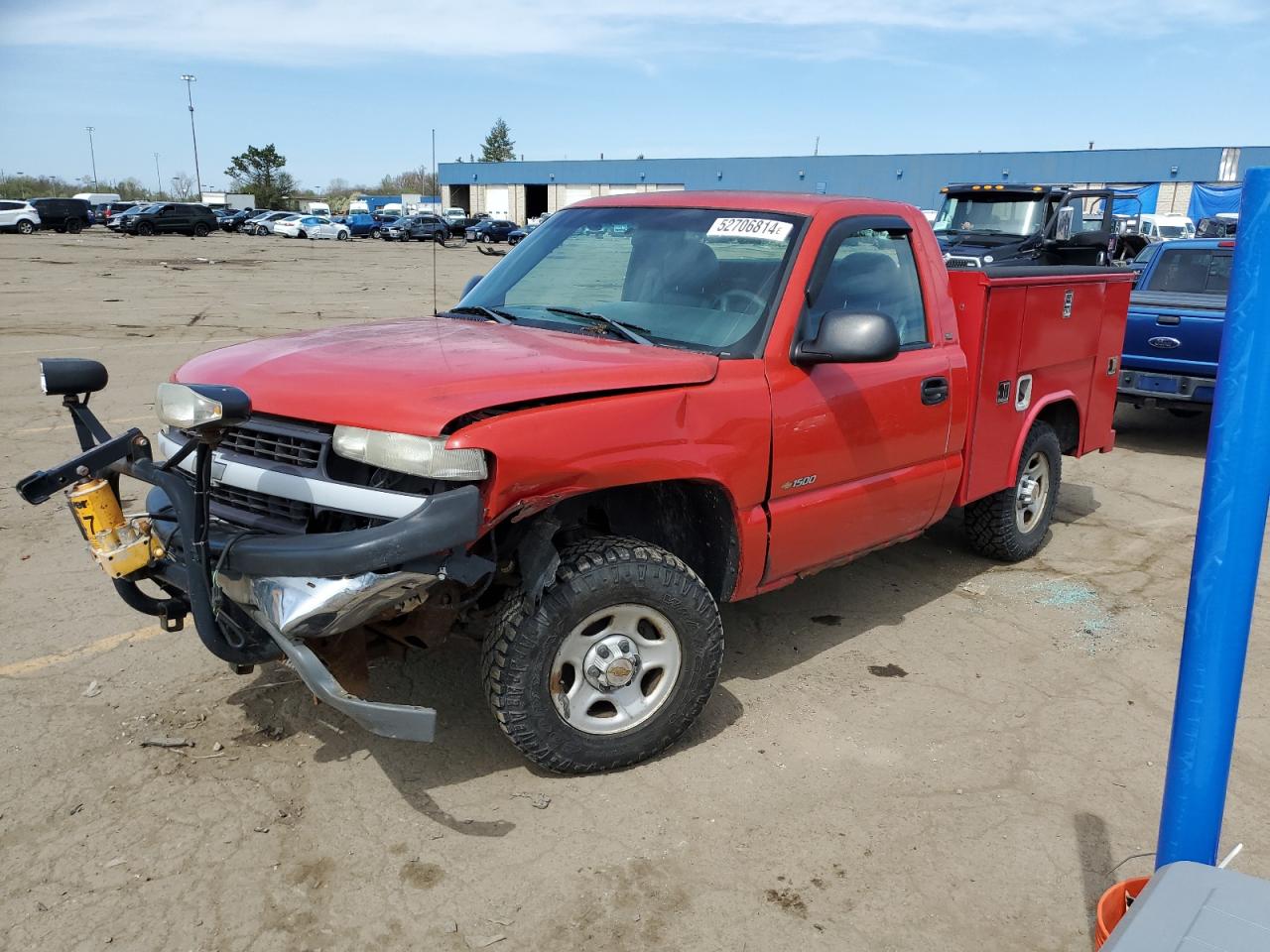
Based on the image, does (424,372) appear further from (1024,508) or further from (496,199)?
(496,199)

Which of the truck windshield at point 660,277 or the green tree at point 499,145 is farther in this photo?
the green tree at point 499,145

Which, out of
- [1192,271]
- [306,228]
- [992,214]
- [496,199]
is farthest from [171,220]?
[1192,271]

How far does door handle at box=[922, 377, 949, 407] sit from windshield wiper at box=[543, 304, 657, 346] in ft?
4.32

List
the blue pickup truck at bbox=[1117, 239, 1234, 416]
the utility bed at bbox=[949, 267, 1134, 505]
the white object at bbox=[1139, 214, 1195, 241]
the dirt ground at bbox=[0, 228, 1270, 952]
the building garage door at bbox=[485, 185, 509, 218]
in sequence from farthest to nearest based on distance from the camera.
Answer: the building garage door at bbox=[485, 185, 509, 218] < the white object at bbox=[1139, 214, 1195, 241] < the blue pickup truck at bbox=[1117, 239, 1234, 416] < the utility bed at bbox=[949, 267, 1134, 505] < the dirt ground at bbox=[0, 228, 1270, 952]

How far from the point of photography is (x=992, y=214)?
583 inches

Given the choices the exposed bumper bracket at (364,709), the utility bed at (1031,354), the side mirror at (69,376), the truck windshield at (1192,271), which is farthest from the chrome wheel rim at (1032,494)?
the truck windshield at (1192,271)

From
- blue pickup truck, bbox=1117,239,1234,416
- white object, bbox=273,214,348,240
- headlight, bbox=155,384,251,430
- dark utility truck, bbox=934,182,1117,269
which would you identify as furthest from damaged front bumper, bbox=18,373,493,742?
white object, bbox=273,214,348,240

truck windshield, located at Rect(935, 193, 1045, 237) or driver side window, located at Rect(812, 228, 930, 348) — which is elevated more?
truck windshield, located at Rect(935, 193, 1045, 237)

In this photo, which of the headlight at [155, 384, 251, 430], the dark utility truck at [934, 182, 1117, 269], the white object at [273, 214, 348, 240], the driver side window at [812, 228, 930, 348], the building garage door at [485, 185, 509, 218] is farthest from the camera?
the building garage door at [485, 185, 509, 218]

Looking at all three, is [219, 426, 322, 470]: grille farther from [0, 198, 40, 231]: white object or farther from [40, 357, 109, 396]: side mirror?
[0, 198, 40, 231]: white object

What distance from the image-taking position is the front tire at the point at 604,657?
126 inches

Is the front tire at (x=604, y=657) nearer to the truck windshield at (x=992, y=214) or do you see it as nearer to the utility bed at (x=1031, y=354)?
the utility bed at (x=1031, y=354)

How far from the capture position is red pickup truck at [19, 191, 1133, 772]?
9.49 ft

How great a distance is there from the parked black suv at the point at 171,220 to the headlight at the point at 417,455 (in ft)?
164
